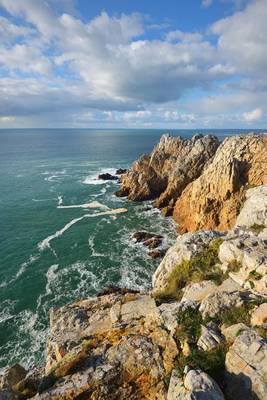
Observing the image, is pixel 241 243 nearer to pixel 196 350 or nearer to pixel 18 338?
pixel 196 350

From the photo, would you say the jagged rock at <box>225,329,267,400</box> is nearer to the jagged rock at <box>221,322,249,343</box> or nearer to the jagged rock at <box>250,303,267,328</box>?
the jagged rock at <box>221,322,249,343</box>

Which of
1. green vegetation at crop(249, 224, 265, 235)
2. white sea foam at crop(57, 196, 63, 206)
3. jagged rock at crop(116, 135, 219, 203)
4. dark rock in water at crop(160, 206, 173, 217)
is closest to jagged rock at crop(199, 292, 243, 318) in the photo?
green vegetation at crop(249, 224, 265, 235)

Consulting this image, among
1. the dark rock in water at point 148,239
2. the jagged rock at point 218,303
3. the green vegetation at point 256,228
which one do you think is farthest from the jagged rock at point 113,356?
the dark rock in water at point 148,239

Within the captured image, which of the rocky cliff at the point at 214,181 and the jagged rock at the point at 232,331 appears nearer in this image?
the jagged rock at the point at 232,331

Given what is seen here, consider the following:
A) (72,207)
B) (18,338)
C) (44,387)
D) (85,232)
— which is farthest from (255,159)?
(44,387)

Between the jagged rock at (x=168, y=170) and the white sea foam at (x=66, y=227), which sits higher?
the jagged rock at (x=168, y=170)

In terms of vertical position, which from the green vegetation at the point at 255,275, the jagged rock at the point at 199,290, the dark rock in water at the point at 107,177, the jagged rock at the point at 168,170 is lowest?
the dark rock in water at the point at 107,177

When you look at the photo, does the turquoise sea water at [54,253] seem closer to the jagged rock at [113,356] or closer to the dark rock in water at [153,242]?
the dark rock in water at [153,242]
